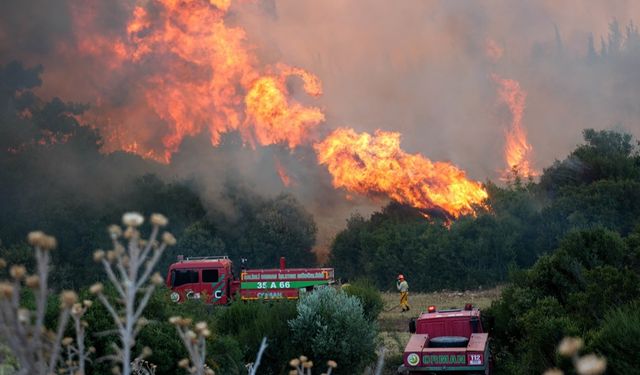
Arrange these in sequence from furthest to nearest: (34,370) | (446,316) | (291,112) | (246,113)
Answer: (246,113) < (291,112) < (446,316) < (34,370)

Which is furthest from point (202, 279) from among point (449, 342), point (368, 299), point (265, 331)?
point (449, 342)

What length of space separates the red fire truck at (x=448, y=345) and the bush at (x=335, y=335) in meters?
1.77

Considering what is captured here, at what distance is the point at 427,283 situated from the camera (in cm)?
4947

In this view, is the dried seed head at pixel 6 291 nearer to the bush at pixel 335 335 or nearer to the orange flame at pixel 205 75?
the bush at pixel 335 335

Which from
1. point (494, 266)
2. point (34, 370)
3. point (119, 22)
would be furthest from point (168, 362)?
point (119, 22)

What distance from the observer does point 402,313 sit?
33.4 meters

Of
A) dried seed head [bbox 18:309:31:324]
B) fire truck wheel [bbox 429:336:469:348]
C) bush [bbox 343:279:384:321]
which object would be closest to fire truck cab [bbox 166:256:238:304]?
bush [bbox 343:279:384:321]

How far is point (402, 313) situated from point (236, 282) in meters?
7.97

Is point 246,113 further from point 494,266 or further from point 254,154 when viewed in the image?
point 494,266

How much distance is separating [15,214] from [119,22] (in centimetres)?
1789

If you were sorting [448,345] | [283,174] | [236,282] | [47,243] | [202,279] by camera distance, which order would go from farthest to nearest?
[283,174]
[236,282]
[202,279]
[448,345]
[47,243]

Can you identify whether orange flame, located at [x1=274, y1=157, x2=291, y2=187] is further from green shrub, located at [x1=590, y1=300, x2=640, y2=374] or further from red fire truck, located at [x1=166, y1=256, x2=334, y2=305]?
green shrub, located at [x1=590, y1=300, x2=640, y2=374]

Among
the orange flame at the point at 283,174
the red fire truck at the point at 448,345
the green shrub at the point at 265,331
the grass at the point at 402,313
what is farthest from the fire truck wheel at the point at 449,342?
the orange flame at the point at 283,174

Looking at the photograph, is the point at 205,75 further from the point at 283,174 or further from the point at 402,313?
the point at 402,313
